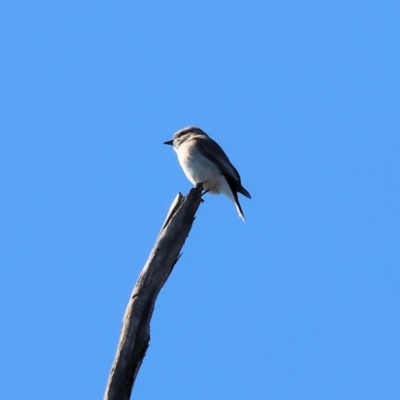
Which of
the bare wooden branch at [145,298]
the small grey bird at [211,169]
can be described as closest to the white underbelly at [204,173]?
the small grey bird at [211,169]

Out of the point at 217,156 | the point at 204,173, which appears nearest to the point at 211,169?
the point at 204,173

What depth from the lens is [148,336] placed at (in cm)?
796

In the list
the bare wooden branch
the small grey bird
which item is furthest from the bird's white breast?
the bare wooden branch

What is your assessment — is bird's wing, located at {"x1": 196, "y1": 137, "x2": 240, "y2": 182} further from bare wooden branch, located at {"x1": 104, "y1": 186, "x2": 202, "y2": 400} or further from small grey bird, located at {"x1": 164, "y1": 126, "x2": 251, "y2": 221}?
bare wooden branch, located at {"x1": 104, "y1": 186, "x2": 202, "y2": 400}

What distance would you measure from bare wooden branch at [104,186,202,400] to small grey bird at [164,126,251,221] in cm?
332

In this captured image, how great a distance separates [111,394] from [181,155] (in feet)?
18.6

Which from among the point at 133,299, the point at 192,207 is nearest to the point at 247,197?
the point at 192,207

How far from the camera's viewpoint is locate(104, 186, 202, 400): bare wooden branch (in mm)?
7762

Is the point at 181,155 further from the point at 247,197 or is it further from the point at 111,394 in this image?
the point at 111,394

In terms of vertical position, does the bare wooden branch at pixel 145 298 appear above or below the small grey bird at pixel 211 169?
below

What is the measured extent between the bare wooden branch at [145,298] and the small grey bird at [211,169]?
332 centimetres

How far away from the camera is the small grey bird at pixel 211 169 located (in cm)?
1241

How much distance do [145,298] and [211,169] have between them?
14.7ft

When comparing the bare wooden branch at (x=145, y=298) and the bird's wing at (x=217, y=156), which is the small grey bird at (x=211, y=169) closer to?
the bird's wing at (x=217, y=156)
